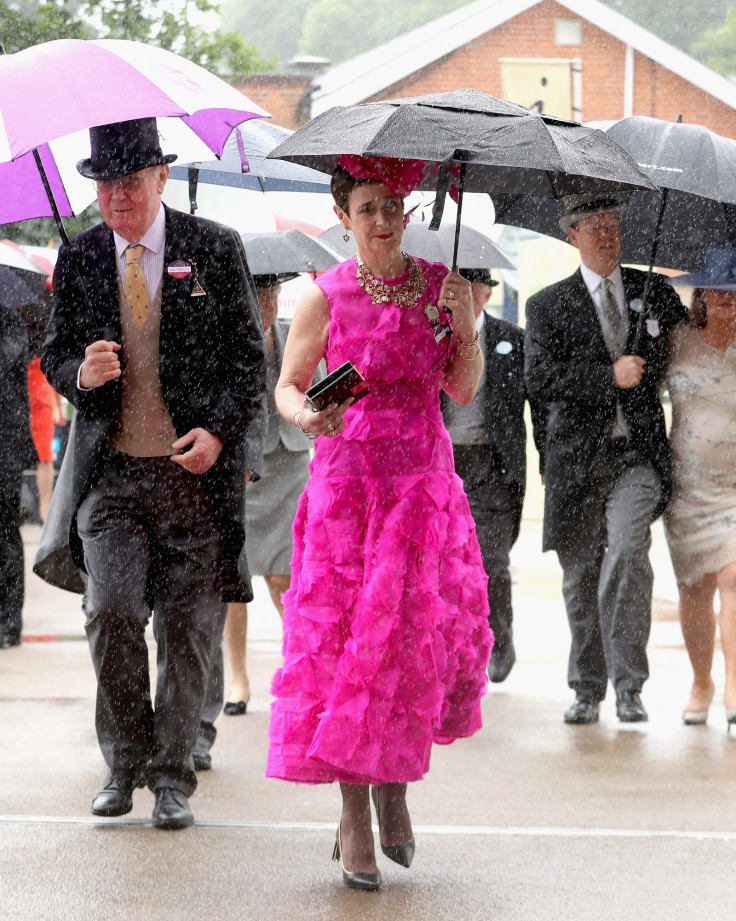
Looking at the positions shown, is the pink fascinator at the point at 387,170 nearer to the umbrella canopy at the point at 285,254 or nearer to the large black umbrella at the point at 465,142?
the large black umbrella at the point at 465,142

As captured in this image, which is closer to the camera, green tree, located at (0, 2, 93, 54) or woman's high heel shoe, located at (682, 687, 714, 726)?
woman's high heel shoe, located at (682, 687, 714, 726)

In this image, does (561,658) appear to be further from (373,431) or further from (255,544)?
(373,431)

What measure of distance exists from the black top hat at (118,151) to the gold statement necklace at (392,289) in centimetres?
84

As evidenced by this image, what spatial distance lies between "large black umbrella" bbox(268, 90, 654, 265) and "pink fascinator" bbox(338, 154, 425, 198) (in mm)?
51

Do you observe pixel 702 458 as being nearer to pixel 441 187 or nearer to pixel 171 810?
pixel 441 187

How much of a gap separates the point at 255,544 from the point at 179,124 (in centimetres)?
223

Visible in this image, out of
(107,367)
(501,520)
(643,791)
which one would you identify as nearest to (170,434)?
(107,367)

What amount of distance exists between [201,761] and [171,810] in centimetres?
98

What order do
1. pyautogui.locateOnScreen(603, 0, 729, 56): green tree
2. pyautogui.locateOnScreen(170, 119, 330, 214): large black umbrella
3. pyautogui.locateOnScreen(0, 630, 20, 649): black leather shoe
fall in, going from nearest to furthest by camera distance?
pyautogui.locateOnScreen(170, 119, 330, 214): large black umbrella, pyautogui.locateOnScreen(0, 630, 20, 649): black leather shoe, pyautogui.locateOnScreen(603, 0, 729, 56): green tree

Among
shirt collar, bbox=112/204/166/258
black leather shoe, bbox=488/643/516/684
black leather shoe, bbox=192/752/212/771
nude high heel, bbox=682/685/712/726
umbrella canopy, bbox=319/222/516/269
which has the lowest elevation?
black leather shoe, bbox=488/643/516/684

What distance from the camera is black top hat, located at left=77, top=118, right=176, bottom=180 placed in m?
5.11

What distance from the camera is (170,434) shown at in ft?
17.3

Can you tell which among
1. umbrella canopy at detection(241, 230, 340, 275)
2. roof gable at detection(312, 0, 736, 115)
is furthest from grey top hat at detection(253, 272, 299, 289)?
roof gable at detection(312, 0, 736, 115)

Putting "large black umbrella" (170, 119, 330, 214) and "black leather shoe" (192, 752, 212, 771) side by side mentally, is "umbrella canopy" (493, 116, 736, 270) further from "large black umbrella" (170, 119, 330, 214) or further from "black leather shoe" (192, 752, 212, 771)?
"black leather shoe" (192, 752, 212, 771)
